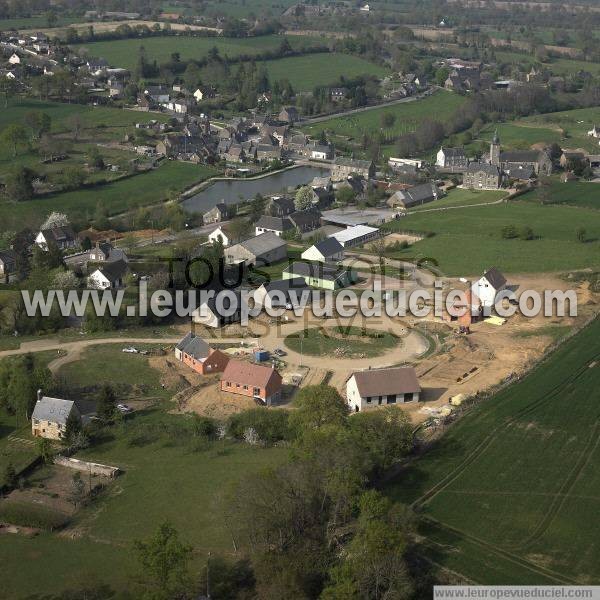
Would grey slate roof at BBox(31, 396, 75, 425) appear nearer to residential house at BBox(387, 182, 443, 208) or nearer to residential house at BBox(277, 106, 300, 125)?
residential house at BBox(387, 182, 443, 208)

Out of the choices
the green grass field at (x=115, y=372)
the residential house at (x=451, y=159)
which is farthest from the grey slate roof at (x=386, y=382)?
the residential house at (x=451, y=159)

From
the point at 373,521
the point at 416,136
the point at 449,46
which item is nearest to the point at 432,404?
the point at 373,521

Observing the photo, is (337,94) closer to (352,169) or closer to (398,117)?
(398,117)

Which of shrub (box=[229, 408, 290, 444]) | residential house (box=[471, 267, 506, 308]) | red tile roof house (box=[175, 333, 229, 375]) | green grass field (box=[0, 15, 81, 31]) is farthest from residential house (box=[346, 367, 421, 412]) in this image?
green grass field (box=[0, 15, 81, 31])

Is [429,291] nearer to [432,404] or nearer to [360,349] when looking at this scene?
[360,349]

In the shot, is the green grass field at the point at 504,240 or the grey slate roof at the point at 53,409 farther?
the green grass field at the point at 504,240

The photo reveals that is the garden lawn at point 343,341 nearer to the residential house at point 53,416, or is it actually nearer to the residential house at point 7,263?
the residential house at point 53,416
